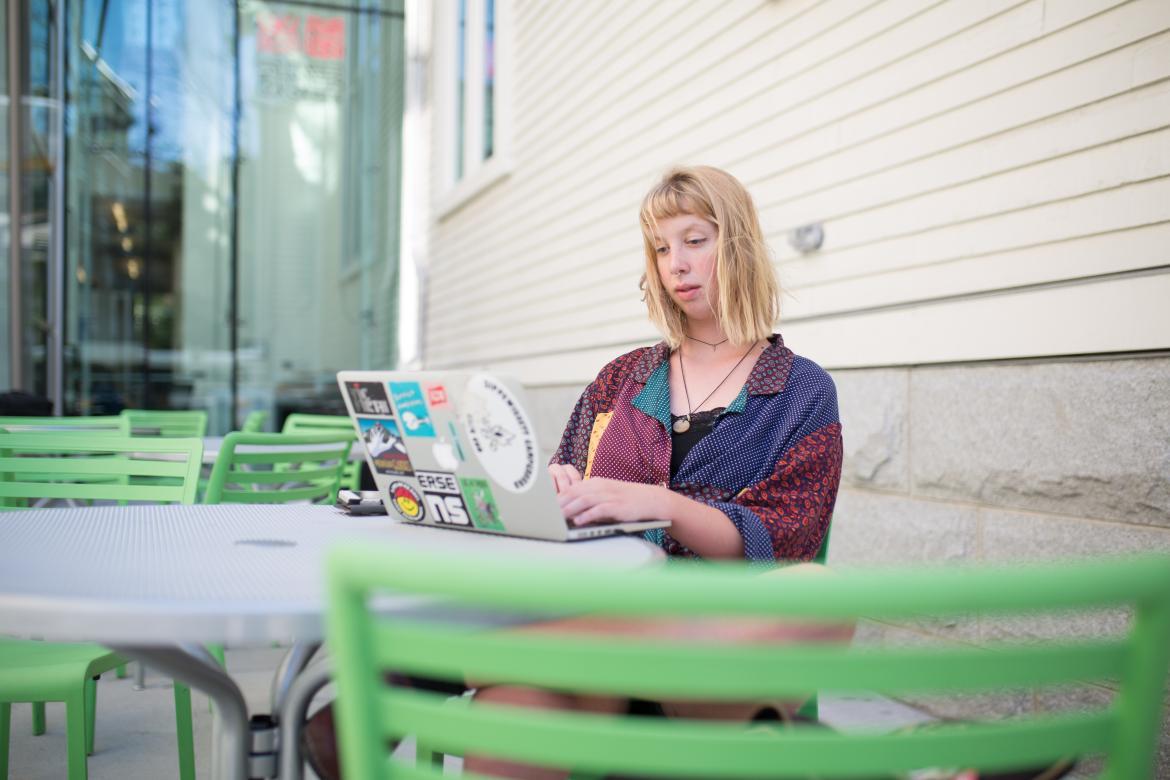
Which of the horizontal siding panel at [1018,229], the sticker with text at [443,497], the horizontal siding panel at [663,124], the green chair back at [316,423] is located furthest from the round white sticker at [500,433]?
the green chair back at [316,423]

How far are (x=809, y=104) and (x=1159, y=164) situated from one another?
163 cm

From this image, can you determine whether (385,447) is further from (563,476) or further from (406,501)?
(563,476)

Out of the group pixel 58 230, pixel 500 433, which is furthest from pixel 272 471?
pixel 58 230

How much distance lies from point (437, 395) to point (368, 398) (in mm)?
171

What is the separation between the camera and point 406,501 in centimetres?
159

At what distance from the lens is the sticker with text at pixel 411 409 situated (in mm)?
1407

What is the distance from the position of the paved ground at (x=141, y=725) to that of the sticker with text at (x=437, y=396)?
50.6 inches

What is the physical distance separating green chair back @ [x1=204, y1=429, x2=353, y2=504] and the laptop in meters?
1.13

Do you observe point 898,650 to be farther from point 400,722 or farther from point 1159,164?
point 1159,164

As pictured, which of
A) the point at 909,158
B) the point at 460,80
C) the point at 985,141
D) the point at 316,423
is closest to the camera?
the point at 985,141

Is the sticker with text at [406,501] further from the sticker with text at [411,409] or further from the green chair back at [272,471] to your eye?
the green chair back at [272,471]

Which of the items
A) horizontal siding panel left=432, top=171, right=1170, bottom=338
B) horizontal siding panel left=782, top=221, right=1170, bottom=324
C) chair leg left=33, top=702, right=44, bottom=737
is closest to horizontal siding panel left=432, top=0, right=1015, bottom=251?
horizontal siding panel left=432, top=171, right=1170, bottom=338

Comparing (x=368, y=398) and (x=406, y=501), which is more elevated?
(x=368, y=398)

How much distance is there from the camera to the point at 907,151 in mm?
→ 3422
